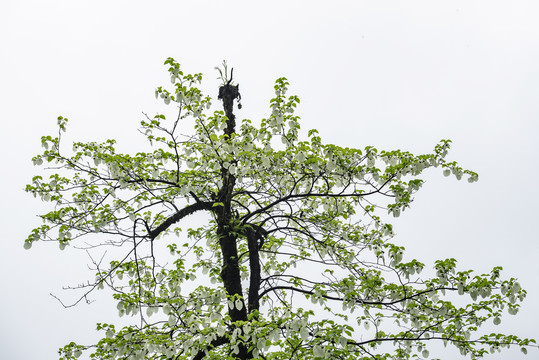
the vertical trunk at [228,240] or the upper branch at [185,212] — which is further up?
→ the upper branch at [185,212]

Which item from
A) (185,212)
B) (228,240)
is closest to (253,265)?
(228,240)

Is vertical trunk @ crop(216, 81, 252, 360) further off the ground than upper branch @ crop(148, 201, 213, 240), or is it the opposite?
upper branch @ crop(148, 201, 213, 240)

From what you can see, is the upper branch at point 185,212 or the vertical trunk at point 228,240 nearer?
the vertical trunk at point 228,240

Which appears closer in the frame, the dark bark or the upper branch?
the dark bark

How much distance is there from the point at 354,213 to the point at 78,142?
6.23 metres

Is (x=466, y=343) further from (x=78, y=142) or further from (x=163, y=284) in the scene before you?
(x=78, y=142)

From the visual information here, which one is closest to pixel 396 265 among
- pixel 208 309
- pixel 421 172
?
pixel 421 172

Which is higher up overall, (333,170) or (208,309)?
(333,170)

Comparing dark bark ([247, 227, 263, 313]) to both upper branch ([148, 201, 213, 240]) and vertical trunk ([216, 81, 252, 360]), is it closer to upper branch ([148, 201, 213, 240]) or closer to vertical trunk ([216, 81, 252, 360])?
vertical trunk ([216, 81, 252, 360])

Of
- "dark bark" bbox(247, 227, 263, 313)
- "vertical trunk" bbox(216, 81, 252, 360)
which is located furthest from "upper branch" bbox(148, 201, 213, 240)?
"dark bark" bbox(247, 227, 263, 313)

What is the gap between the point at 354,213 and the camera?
34.4ft

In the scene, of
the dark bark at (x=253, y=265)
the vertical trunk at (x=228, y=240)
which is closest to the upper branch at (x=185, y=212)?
the vertical trunk at (x=228, y=240)

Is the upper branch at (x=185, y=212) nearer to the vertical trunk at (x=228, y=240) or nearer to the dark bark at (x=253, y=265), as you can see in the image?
the vertical trunk at (x=228, y=240)

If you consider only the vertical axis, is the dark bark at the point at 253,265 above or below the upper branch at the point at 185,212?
below
